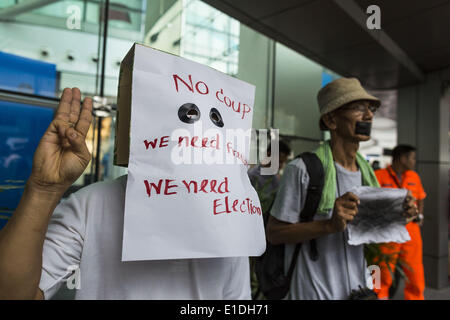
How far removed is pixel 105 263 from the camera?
26.2 inches

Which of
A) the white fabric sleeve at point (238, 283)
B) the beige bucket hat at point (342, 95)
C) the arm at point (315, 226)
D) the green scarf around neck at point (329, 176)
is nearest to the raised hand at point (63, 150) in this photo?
the white fabric sleeve at point (238, 283)

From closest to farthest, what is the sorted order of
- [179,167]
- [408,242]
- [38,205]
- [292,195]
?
[38,205], [179,167], [292,195], [408,242]

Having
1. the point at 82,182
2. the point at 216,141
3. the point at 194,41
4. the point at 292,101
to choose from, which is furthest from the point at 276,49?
the point at 216,141

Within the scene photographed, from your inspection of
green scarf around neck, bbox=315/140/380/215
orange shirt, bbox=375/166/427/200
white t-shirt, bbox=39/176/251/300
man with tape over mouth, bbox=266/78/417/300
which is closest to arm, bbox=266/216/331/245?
man with tape over mouth, bbox=266/78/417/300

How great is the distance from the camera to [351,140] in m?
1.41

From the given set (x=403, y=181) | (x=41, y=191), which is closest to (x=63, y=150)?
(x=41, y=191)

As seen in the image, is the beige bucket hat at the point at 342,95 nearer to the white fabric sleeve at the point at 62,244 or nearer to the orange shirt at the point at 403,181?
the white fabric sleeve at the point at 62,244

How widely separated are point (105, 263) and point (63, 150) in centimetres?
28

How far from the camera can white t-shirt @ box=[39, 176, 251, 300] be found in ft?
1.99

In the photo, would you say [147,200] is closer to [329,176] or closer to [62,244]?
[62,244]

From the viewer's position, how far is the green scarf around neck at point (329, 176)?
4.24 ft

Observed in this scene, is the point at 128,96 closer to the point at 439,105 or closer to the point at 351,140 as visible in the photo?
the point at 351,140

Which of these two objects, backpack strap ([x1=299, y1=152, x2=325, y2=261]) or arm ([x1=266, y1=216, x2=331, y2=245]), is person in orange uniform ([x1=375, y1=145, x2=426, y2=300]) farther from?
arm ([x1=266, y1=216, x2=331, y2=245])

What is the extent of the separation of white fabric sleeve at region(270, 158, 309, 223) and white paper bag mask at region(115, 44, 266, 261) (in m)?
0.61
